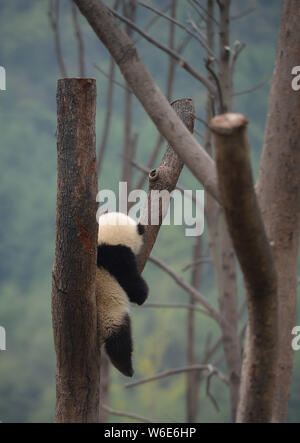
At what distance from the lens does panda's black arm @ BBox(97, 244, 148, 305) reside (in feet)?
5.62

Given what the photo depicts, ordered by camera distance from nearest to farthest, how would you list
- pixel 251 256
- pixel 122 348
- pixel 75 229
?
1. pixel 251 256
2. pixel 75 229
3. pixel 122 348

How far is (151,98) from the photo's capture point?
102cm

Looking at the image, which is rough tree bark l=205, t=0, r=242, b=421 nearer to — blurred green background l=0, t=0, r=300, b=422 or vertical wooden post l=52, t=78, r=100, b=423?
vertical wooden post l=52, t=78, r=100, b=423

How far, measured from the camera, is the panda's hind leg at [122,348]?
5.14 feet

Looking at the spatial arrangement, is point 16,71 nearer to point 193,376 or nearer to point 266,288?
point 193,376

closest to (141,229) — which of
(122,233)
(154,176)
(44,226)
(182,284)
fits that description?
(122,233)

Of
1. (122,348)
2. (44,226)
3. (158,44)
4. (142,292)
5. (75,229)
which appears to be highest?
(158,44)

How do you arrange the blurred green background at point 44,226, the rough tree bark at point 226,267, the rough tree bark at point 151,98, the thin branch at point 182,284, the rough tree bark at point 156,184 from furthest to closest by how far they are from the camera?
the blurred green background at point 44,226 → the thin branch at point 182,284 → the rough tree bark at point 226,267 → the rough tree bark at point 156,184 → the rough tree bark at point 151,98

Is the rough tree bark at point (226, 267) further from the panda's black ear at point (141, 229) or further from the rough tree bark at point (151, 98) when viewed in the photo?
the rough tree bark at point (151, 98)

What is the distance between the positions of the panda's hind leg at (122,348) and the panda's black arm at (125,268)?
12 cm

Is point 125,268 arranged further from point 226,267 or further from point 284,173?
point 226,267

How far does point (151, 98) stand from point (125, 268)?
2.64ft

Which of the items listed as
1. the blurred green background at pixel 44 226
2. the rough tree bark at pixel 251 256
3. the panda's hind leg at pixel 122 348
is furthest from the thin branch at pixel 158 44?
the blurred green background at pixel 44 226
